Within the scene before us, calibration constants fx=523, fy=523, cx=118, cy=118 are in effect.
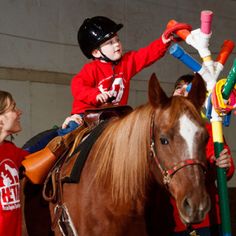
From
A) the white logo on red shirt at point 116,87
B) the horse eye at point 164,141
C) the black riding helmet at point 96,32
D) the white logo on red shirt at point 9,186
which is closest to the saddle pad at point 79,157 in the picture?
the white logo on red shirt at point 9,186

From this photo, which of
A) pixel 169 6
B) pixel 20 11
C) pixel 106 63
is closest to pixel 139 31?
→ pixel 169 6

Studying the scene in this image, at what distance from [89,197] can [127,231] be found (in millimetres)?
247

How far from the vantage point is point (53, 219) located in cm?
273

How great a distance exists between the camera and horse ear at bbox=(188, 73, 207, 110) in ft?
7.94

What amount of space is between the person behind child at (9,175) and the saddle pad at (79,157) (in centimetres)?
26

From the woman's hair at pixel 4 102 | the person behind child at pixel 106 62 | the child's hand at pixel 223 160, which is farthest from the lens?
the person behind child at pixel 106 62

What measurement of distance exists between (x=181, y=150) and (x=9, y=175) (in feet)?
3.11

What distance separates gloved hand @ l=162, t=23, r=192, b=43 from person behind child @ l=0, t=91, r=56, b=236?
0.98 m

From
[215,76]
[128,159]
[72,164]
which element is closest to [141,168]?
[128,159]

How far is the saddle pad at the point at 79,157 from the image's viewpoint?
2615 mm

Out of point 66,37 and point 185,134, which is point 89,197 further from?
point 66,37

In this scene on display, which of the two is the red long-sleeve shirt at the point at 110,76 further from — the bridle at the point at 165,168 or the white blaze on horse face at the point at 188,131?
the white blaze on horse face at the point at 188,131

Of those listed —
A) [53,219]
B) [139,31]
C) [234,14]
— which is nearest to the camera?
[53,219]

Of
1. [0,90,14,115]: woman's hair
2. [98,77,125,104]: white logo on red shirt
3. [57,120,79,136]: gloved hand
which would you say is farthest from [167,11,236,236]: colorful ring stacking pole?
[0,90,14,115]: woman's hair
